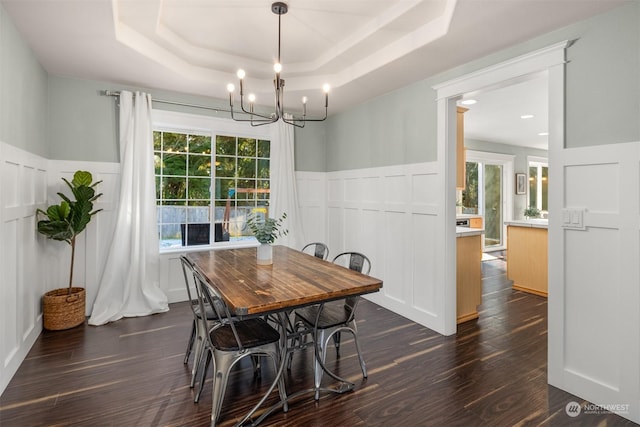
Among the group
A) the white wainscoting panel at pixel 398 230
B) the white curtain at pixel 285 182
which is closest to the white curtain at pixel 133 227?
the white curtain at pixel 285 182

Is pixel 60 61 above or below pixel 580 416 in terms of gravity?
above

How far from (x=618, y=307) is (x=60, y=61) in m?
4.79

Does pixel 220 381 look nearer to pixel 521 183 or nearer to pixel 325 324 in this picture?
pixel 325 324

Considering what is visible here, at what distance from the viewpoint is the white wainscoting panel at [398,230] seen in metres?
3.38

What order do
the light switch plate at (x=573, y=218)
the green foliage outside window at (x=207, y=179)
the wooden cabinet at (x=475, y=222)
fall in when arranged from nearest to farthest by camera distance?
the light switch plate at (x=573, y=218) < the green foliage outside window at (x=207, y=179) < the wooden cabinet at (x=475, y=222)

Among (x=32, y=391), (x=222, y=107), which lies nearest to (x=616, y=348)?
(x=32, y=391)

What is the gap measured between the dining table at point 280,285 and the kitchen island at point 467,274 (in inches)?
64.7

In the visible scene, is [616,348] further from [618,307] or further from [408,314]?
[408,314]

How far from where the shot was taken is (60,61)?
3.06 meters

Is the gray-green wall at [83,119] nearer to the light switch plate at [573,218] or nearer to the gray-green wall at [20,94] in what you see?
the gray-green wall at [20,94]

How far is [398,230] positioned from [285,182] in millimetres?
1710

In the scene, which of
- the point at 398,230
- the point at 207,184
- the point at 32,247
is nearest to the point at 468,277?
the point at 398,230

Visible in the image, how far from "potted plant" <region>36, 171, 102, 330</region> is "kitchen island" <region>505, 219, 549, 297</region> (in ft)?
17.5

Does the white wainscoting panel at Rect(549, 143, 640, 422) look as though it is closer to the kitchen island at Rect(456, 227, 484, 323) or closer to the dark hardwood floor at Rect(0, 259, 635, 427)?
the dark hardwood floor at Rect(0, 259, 635, 427)
